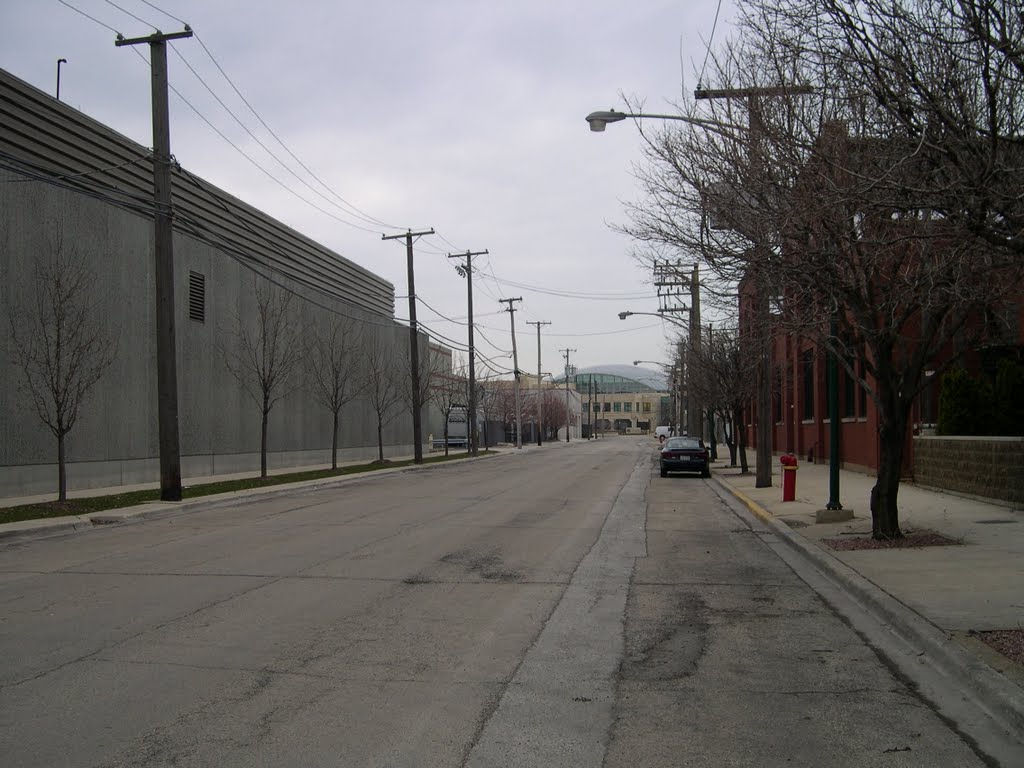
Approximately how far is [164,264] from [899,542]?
1612 centimetres

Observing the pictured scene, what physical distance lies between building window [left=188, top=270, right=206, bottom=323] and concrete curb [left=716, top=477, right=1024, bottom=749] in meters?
24.6

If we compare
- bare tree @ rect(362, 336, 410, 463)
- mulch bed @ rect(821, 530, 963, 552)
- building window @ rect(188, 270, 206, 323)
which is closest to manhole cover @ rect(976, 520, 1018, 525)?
mulch bed @ rect(821, 530, 963, 552)

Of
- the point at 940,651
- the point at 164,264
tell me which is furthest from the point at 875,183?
the point at 164,264

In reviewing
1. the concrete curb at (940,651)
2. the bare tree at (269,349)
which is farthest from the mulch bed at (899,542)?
the bare tree at (269,349)

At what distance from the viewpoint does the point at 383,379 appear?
46906mm

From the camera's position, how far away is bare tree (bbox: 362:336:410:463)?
44.2m

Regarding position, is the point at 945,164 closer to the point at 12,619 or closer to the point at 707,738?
the point at 707,738

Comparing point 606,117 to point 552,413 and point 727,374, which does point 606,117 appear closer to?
point 727,374

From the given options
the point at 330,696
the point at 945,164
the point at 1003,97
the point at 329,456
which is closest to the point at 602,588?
the point at 330,696

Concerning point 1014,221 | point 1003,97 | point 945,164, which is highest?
point 1003,97

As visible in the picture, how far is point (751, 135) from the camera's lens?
1133 cm

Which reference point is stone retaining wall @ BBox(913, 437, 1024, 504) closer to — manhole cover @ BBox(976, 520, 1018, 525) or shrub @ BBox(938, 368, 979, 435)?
shrub @ BBox(938, 368, 979, 435)

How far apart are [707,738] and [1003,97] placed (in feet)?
21.0

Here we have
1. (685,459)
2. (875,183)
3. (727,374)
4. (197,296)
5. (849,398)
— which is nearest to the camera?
(875,183)
